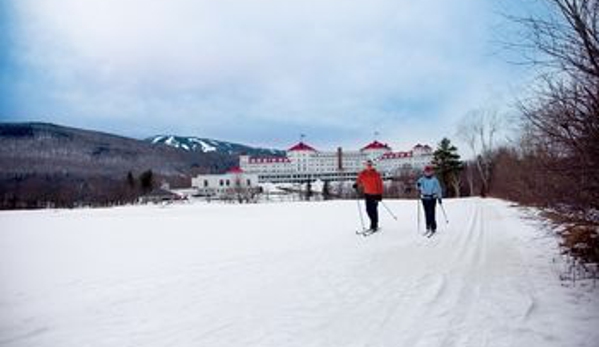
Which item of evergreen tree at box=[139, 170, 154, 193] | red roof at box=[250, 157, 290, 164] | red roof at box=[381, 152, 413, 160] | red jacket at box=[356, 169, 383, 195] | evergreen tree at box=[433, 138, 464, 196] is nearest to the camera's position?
red jacket at box=[356, 169, 383, 195]

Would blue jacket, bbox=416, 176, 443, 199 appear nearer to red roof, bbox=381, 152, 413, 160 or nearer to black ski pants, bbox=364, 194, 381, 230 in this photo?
black ski pants, bbox=364, 194, 381, 230

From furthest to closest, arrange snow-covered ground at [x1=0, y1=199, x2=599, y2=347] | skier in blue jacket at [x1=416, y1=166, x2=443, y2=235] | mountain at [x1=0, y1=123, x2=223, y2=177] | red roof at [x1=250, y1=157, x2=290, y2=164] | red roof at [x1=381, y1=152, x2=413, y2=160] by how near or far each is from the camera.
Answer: red roof at [x1=250, y1=157, x2=290, y2=164] < red roof at [x1=381, y1=152, x2=413, y2=160] < skier in blue jacket at [x1=416, y1=166, x2=443, y2=235] < mountain at [x1=0, y1=123, x2=223, y2=177] < snow-covered ground at [x1=0, y1=199, x2=599, y2=347]

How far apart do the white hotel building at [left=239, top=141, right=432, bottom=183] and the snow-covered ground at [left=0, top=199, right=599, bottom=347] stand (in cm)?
14130

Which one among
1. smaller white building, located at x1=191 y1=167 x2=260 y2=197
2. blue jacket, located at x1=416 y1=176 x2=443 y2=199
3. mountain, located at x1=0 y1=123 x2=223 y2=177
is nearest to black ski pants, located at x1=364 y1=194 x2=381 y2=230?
blue jacket, located at x1=416 y1=176 x2=443 y2=199

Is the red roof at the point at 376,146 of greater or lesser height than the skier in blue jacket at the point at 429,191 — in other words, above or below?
above

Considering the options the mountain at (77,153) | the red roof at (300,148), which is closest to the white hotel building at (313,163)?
the red roof at (300,148)

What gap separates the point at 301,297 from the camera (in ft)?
21.4

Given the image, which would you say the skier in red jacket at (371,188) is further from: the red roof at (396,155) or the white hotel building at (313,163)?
the white hotel building at (313,163)

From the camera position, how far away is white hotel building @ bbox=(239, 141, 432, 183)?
154375mm

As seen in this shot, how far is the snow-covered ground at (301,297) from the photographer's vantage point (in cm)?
494

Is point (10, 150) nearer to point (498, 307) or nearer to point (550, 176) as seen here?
point (498, 307)

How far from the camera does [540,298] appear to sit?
6367mm

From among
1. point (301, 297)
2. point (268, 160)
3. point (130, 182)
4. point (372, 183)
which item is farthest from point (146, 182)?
point (301, 297)

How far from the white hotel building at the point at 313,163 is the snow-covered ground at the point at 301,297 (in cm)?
14130
